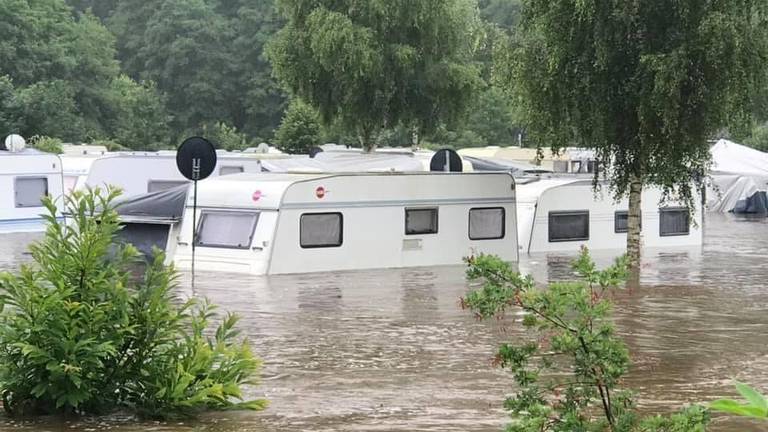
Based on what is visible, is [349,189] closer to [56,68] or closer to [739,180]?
[739,180]

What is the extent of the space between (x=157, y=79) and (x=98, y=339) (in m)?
64.7

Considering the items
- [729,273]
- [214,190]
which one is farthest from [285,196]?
[729,273]

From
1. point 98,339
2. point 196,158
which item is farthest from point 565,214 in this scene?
point 98,339

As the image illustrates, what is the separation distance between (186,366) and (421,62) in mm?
22238

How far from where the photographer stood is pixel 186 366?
29.2ft

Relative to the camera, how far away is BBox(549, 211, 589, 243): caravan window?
992 inches

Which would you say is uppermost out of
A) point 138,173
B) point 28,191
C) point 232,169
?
point 232,169

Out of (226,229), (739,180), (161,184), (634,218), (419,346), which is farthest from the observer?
(739,180)

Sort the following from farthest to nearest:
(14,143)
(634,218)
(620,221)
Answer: (14,143) < (620,221) < (634,218)

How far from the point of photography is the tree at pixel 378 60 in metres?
29.3

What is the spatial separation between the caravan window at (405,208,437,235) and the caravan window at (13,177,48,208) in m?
12.3

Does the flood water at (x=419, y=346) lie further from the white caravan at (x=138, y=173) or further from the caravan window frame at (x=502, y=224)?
the white caravan at (x=138, y=173)

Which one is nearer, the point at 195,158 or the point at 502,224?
the point at 195,158

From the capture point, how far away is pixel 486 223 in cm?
2278
